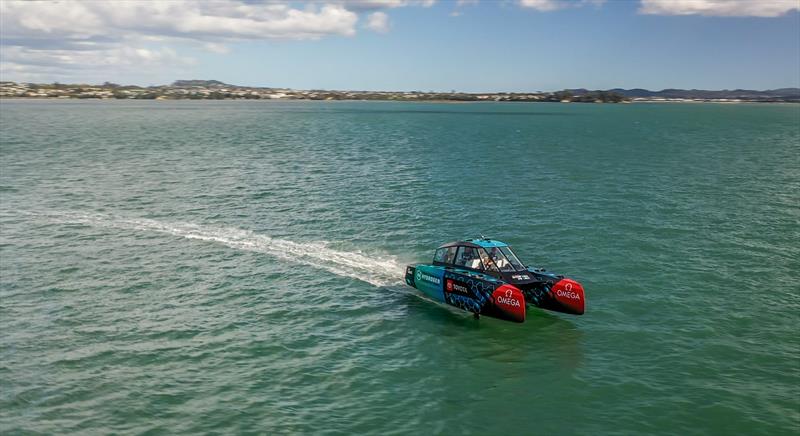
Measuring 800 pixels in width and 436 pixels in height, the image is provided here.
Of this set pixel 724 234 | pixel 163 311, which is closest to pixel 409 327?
pixel 163 311

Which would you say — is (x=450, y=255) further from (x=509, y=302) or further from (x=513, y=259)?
(x=509, y=302)

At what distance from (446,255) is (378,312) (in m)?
4.32

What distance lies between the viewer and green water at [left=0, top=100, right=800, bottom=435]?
66.6 feet

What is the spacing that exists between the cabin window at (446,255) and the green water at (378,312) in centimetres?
219

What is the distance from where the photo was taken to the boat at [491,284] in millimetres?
26938

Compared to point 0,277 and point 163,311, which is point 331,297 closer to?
point 163,311

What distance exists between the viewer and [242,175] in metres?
68.6

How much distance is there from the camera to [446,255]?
30.5 metres

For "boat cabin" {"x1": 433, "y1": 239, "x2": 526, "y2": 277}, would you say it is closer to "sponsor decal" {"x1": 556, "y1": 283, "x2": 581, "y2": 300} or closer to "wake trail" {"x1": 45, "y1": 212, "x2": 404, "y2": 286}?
"sponsor decal" {"x1": 556, "y1": 283, "x2": 581, "y2": 300}

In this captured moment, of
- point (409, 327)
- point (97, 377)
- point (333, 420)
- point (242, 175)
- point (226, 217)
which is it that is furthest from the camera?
point (242, 175)

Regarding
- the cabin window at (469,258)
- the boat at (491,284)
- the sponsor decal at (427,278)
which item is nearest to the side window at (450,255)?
the boat at (491,284)

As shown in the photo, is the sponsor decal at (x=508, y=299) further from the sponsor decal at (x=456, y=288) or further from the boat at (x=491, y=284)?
the sponsor decal at (x=456, y=288)

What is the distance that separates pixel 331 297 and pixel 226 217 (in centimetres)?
1900

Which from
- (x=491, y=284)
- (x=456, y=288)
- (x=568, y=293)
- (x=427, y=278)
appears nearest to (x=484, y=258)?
(x=456, y=288)
